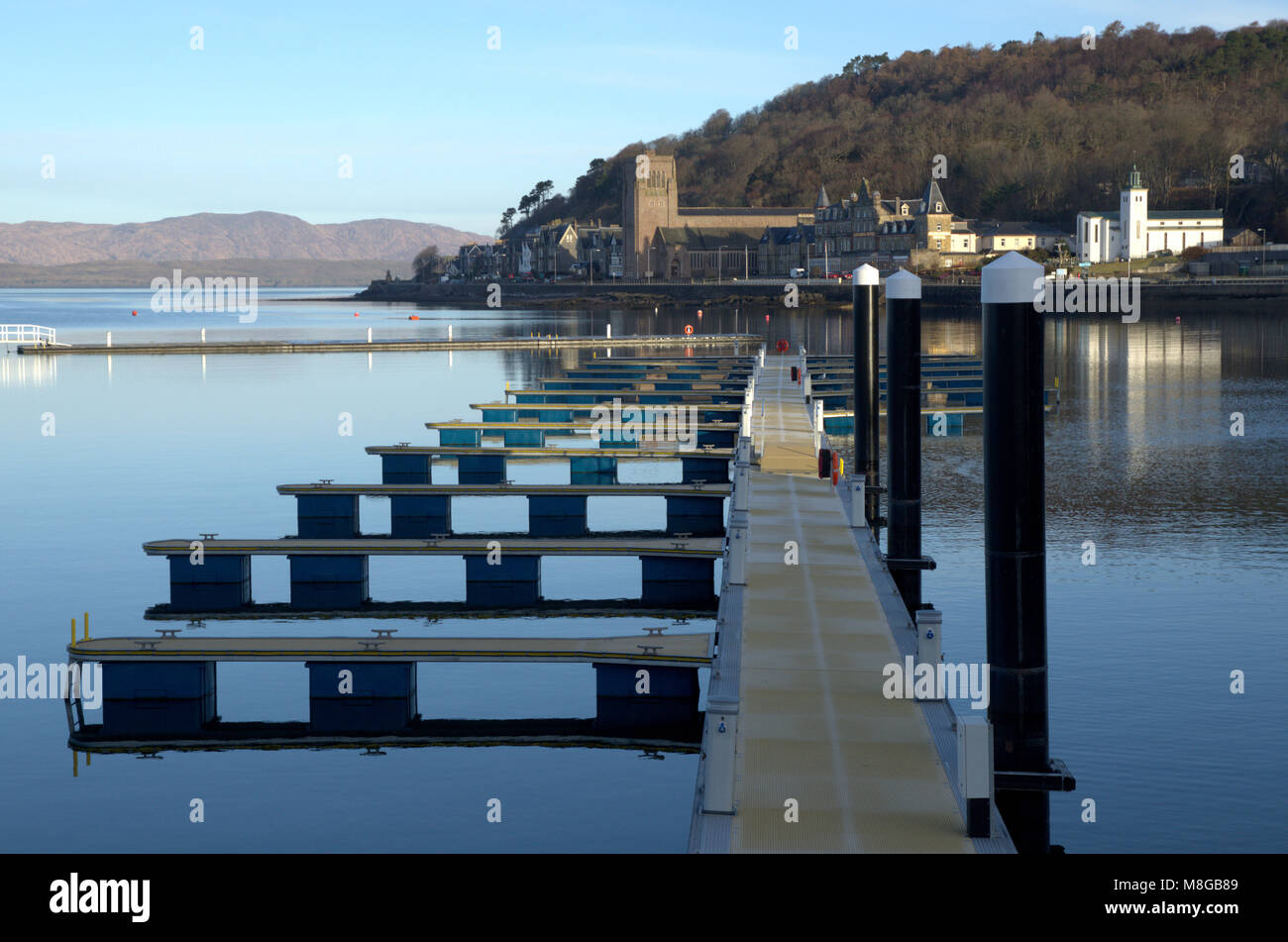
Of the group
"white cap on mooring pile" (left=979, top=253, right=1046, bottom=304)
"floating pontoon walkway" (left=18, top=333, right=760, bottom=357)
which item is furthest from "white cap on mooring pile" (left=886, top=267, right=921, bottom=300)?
"floating pontoon walkway" (left=18, top=333, right=760, bottom=357)

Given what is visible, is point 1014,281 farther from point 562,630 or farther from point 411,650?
point 562,630

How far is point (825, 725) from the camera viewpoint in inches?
489

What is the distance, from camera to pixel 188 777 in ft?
48.9

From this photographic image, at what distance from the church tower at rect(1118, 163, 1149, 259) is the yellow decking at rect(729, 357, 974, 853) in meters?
137

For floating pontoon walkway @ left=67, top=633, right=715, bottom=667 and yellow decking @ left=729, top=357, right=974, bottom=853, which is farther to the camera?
floating pontoon walkway @ left=67, top=633, right=715, bottom=667

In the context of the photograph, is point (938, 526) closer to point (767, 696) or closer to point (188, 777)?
point (767, 696)

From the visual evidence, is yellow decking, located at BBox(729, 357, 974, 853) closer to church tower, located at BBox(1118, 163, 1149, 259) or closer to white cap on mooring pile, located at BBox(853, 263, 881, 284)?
white cap on mooring pile, located at BBox(853, 263, 881, 284)

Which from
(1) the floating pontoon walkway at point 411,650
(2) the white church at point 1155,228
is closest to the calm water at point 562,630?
(1) the floating pontoon walkway at point 411,650

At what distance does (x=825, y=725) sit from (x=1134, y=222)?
478 feet

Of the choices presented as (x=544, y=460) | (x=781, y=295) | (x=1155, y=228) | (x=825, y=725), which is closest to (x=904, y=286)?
(x=825, y=725)

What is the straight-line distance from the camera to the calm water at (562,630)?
1360cm

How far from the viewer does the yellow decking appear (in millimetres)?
10195

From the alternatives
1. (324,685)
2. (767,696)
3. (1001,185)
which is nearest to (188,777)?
(324,685)
